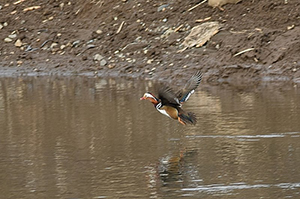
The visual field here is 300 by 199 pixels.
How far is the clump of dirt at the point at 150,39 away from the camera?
62.4 feet

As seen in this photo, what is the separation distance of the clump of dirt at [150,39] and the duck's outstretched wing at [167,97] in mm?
6932

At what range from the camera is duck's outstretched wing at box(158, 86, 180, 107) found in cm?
1128

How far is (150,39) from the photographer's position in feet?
70.5

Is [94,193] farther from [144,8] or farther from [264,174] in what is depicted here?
[144,8]

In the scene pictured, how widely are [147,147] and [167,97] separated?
2.49ft

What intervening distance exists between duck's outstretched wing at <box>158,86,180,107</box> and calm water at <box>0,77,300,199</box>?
527 millimetres

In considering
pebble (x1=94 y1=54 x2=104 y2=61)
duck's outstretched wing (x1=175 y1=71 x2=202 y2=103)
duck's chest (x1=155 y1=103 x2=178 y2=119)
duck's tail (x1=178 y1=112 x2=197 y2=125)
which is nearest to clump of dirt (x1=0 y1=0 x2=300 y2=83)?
pebble (x1=94 y1=54 x2=104 y2=61)

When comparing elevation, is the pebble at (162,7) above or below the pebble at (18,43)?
above

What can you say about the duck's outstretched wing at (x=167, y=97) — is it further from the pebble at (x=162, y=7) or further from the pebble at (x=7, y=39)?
the pebble at (x=7, y=39)

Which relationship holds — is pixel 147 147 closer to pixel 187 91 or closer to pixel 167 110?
pixel 167 110

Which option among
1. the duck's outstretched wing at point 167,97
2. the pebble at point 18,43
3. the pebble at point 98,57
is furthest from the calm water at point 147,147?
the pebble at point 18,43

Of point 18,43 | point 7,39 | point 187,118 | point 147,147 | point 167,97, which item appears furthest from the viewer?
point 7,39

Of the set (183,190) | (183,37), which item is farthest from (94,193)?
(183,37)

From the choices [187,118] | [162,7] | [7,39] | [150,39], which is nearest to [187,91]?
[187,118]
